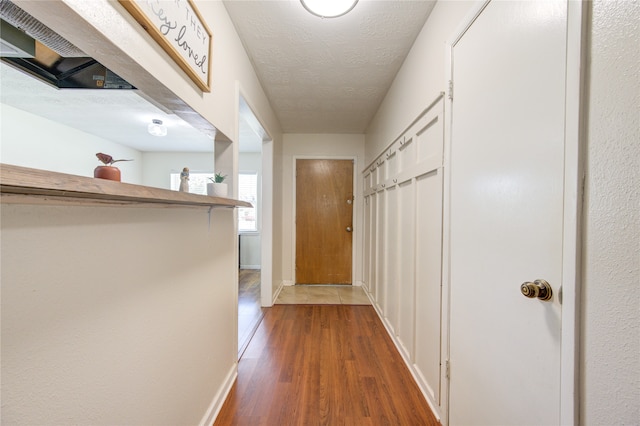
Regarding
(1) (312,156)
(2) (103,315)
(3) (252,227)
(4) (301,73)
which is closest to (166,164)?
(3) (252,227)

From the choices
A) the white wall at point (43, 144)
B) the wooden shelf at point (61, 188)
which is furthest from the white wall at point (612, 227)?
the white wall at point (43, 144)

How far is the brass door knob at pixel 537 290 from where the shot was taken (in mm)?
708

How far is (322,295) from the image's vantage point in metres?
3.38

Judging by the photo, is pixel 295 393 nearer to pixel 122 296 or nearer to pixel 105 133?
pixel 122 296

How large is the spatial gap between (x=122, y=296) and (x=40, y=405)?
0.89 ft

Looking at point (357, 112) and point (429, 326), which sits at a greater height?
point (357, 112)

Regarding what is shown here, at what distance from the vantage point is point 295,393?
5.04 feet

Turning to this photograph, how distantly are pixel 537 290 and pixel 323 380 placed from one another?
4.68 feet

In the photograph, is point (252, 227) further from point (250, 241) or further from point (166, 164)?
point (166, 164)

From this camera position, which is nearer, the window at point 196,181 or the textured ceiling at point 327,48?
the textured ceiling at point 327,48

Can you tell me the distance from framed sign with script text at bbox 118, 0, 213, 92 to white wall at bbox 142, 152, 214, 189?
4.37m

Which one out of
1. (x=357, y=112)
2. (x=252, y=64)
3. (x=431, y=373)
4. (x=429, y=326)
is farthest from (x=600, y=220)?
(x=357, y=112)

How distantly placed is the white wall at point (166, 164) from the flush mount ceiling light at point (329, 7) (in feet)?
14.3

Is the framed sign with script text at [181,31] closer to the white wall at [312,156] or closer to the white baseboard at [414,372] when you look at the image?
the white baseboard at [414,372]
